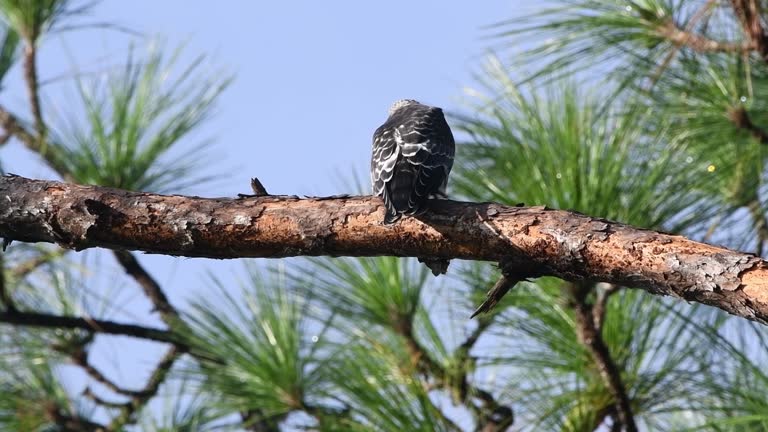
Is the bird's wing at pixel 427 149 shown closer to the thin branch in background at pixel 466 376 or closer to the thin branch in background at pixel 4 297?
the thin branch in background at pixel 466 376

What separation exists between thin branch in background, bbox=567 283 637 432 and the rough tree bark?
2.68ft

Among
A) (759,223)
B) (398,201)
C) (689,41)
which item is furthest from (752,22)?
(398,201)

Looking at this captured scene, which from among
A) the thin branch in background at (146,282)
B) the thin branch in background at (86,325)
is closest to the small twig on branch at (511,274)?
the thin branch in background at (86,325)

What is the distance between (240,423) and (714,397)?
4.60 ft

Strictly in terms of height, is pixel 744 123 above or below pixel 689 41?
below

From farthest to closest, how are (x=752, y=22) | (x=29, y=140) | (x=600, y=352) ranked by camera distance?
(x=29, y=140) → (x=752, y=22) → (x=600, y=352)

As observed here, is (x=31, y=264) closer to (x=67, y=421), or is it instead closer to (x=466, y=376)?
(x=67, y=421)

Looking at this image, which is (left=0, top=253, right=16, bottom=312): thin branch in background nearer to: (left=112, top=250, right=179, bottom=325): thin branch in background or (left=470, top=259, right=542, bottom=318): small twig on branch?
(left=112, top=250, right=179, bottom=325): thin branch in background

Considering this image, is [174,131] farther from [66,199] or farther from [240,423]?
[66,199]

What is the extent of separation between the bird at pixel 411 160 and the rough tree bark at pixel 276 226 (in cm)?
5

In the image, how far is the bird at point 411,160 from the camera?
2.19m

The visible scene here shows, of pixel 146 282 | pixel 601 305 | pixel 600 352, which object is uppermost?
pixel 146 282

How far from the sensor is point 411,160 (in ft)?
8.85

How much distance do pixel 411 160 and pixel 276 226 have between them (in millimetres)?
611
